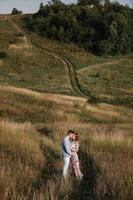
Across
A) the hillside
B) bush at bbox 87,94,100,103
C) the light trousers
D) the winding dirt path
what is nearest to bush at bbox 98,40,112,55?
the hillside

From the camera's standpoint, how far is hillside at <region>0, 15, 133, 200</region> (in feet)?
37.3

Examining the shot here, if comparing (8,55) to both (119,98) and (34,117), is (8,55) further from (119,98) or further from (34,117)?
(34,117)

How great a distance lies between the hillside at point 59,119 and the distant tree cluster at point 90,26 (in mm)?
2351

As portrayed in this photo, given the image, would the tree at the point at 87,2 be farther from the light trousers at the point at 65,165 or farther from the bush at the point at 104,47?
the light trousers at the point at 65,165

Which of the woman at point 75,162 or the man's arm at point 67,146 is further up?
the man's arm at point 67,146

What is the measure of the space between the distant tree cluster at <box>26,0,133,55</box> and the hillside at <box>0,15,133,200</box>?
2.35 m

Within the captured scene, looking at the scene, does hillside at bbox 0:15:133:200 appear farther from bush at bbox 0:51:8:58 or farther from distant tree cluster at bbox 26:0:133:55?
distant tree cluster at bbox 26:0:133:55

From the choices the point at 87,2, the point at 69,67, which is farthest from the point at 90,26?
the point at 69,67

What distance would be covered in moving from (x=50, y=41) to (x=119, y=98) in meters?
45.6

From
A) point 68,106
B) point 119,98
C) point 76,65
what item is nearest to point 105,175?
→ point 68,106

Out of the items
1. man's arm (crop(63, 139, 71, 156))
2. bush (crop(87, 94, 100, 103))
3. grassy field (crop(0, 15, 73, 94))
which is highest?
man's arm (crop(63, 139, 71, 156))

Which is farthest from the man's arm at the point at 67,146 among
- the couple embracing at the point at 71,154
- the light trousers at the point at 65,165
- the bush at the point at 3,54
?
the bush at the point at 3,54

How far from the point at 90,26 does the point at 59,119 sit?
76.3 meters

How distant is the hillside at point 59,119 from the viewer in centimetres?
1138
